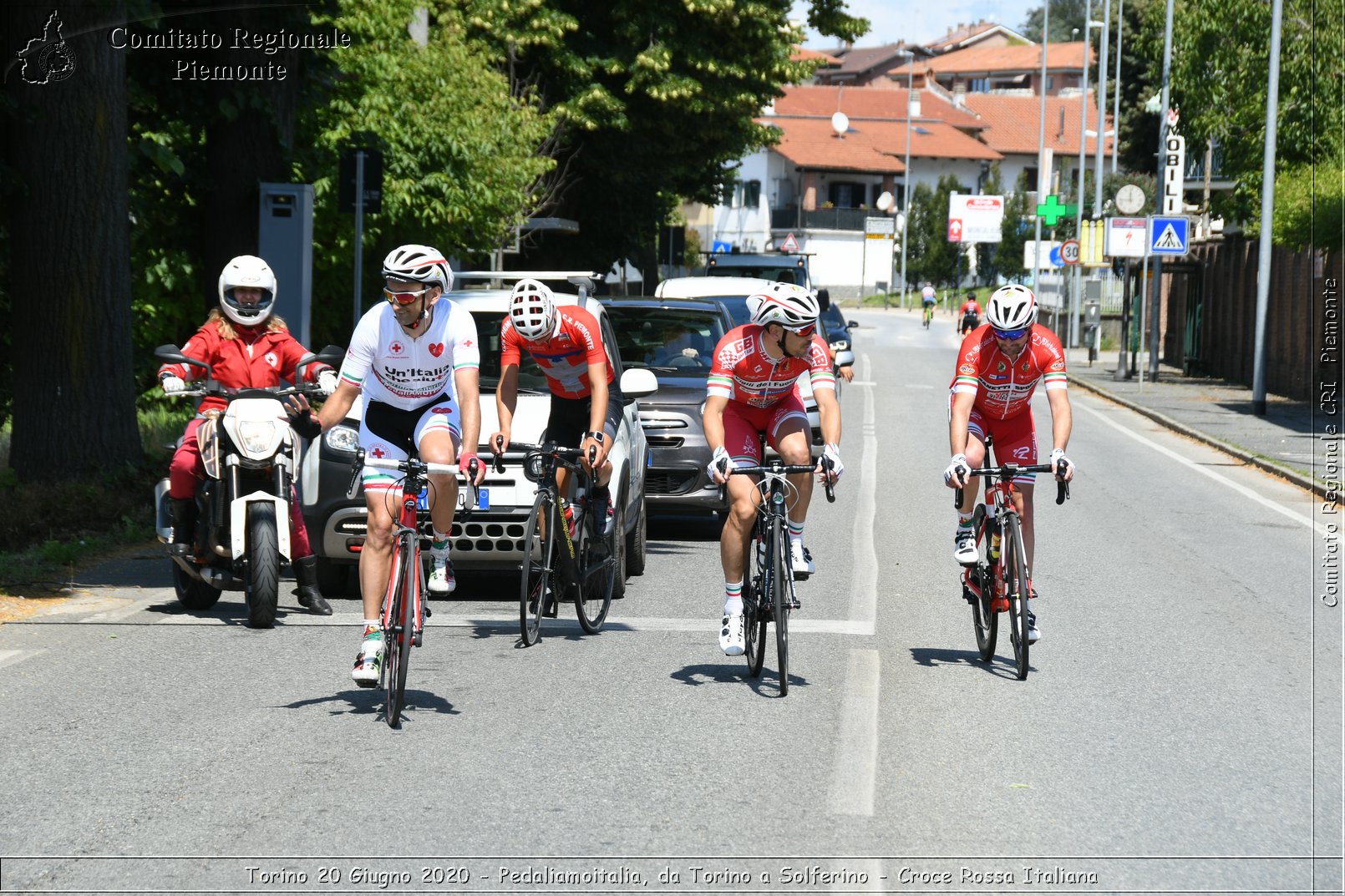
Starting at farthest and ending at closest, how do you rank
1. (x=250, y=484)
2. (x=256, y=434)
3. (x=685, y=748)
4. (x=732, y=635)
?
(x=250, y=484)
(x=256, y=434)
(x=732, y=635)
(x=685, y=748)

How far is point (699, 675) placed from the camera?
27.1ft

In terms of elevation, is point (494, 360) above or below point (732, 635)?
above

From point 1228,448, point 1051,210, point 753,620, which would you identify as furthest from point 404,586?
point 1051,210

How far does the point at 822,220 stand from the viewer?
10731 cm

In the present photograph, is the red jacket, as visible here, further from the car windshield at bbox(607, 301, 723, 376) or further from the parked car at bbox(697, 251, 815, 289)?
the parked car at bbox(697, 251, 815, 289)

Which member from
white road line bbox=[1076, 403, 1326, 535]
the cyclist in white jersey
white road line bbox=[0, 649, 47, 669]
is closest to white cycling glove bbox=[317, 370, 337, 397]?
the cyclist in white jersey

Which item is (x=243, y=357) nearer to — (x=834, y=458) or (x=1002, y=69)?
(x=834, y=458)

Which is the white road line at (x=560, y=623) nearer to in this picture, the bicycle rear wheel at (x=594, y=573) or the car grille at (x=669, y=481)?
the bicycle rear wheel at (x=594, y=573)

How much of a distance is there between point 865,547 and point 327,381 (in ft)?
17.5

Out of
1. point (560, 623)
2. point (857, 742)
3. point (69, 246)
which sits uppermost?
point (69, 246)

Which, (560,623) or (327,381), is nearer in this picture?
(327,381)

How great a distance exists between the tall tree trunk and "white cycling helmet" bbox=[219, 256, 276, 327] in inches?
142

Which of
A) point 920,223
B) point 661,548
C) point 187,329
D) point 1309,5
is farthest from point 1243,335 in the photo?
point 920,223

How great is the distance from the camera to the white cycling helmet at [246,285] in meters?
9.54
